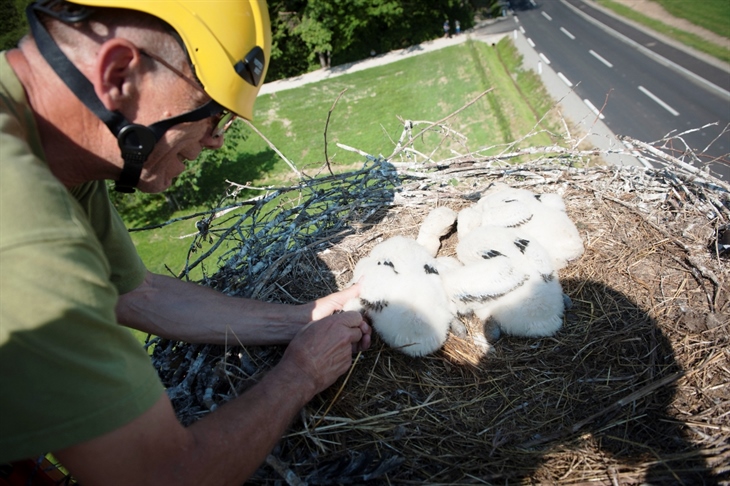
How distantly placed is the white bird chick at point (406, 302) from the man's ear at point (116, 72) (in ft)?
5.11

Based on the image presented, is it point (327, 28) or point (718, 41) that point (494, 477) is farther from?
point (327, 28)

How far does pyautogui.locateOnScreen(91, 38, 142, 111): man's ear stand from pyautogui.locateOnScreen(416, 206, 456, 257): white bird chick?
2.04 m

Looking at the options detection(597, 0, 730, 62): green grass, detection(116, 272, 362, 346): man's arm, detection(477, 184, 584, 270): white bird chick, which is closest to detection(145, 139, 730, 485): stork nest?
detection(116, 272, 362, 346): man's arm

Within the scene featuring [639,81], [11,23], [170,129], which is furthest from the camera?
[639,81]

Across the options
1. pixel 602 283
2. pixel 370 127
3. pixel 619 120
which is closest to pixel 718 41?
pixel 619 120

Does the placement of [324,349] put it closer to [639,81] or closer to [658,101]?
[658,101]

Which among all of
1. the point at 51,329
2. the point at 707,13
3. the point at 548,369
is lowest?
the point at 548,369

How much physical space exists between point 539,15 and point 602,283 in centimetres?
2777

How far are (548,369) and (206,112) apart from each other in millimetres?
2126

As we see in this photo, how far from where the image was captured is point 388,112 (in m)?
17.9

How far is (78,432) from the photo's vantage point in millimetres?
1189

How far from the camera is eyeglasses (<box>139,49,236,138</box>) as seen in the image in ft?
5.02

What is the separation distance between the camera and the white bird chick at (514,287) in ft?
8.48

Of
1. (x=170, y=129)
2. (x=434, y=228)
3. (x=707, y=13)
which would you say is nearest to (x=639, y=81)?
(x=707, y=13)
